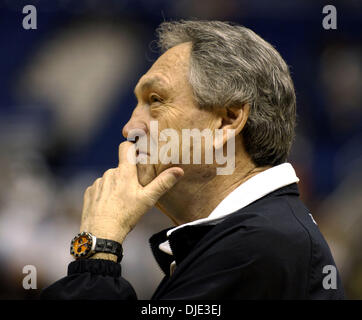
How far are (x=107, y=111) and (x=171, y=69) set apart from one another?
2522 mm

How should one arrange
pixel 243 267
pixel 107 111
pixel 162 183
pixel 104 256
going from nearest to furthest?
pixel 243 267, pixel 104 256, pixel 162 183, pixel 107 111

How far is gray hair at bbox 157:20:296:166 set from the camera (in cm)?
178

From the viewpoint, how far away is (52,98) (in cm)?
423

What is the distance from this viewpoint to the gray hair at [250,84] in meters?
1.78

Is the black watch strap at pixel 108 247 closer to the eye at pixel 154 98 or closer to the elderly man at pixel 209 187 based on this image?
the elderly man at pixel 209 187

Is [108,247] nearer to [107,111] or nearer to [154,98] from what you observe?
[154,98]

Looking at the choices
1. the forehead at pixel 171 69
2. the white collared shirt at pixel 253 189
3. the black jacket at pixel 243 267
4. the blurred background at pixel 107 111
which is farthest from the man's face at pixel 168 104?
the blurred background at pixel 107 111

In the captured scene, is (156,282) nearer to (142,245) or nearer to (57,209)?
(142,245)

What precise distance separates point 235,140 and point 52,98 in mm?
2700

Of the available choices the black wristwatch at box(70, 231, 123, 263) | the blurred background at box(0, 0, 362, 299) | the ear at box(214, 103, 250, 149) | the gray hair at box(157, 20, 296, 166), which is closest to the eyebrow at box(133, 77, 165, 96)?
the gray hair at box(157, 20, 296, 166)

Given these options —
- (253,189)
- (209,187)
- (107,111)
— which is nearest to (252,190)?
(253,189)

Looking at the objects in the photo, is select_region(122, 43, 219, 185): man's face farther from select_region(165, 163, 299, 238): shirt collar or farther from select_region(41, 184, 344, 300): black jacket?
select_region(41, 184, 344, 300): black jacket

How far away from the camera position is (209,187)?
1.81m
